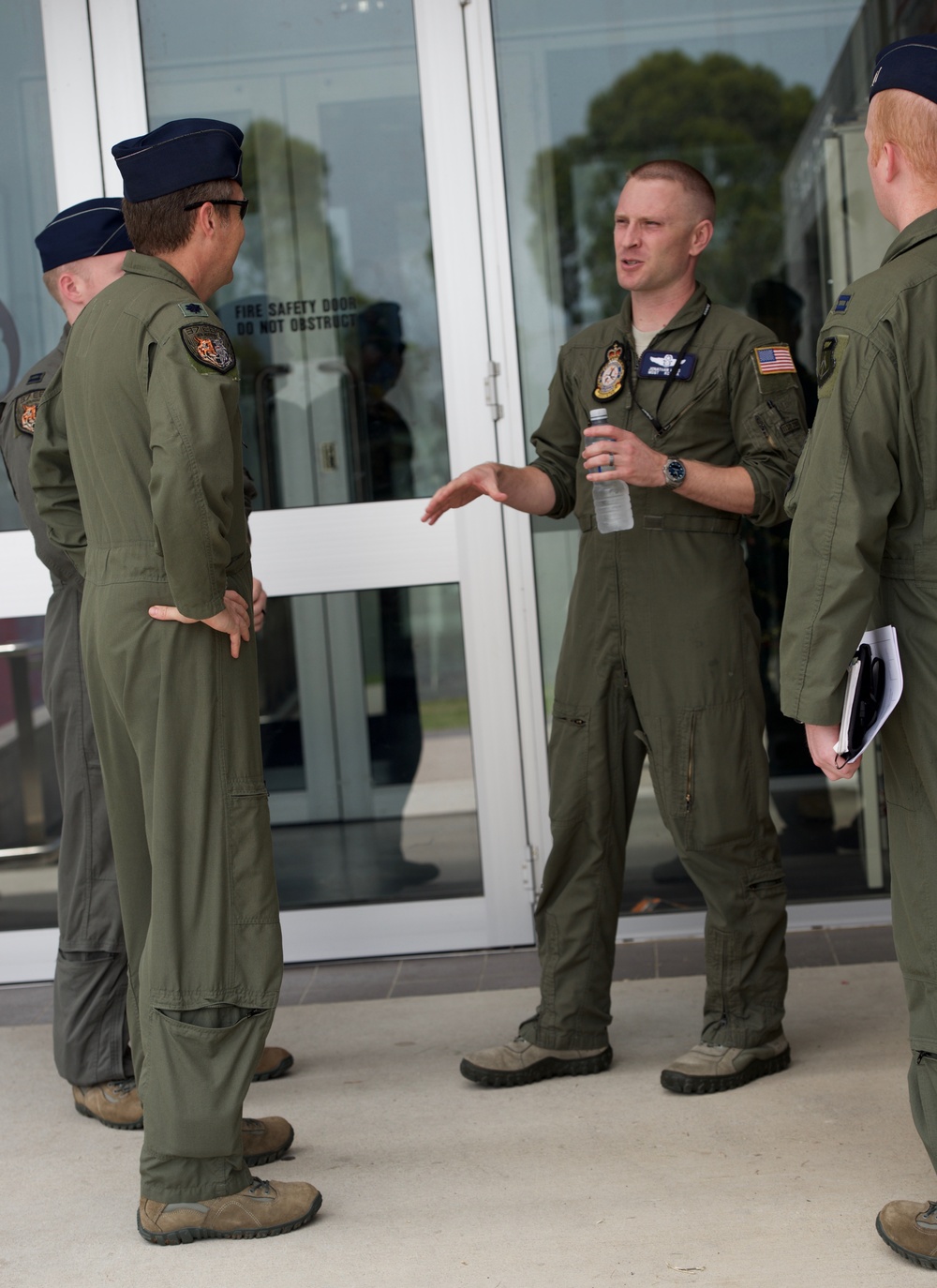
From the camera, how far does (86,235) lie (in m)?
2.83

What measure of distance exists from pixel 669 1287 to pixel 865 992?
1.40m

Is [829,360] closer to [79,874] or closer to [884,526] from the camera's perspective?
[884,526]

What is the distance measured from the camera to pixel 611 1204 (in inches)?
93.8

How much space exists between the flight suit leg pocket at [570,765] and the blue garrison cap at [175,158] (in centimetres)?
131

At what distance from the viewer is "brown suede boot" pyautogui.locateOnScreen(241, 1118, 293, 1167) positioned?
2631mm

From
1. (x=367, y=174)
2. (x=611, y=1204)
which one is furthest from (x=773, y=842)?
(x=367, y=174)

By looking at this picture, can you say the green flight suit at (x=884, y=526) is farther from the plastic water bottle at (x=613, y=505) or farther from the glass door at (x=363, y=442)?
the glass door at (x=363, y=442)

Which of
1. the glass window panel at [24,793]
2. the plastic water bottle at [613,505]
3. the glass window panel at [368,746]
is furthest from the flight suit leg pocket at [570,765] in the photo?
the glass window panel at [24,793]

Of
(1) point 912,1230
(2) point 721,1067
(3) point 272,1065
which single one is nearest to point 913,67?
(1) point 912,1230

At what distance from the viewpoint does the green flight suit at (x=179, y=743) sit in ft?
7.43

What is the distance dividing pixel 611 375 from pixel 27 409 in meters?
1.22

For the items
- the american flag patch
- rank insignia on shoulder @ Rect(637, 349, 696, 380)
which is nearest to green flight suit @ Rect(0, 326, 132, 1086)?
rank insignia on shoulder @ Rect(637, 349, 696, 380)

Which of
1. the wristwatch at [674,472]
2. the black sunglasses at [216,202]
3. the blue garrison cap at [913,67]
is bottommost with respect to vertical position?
the wristwatch at [674,472]

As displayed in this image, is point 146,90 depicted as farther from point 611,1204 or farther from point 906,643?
point 611,1204
